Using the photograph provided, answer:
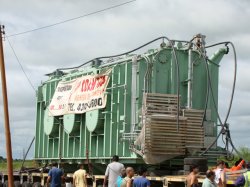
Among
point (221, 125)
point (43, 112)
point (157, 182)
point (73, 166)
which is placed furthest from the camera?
point (43, 112)

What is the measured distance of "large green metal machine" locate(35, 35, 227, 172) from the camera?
14773mm

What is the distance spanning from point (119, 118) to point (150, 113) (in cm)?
133

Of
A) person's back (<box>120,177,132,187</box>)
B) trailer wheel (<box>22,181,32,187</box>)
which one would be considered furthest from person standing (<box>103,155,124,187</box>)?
trailer wheel (<box>22,181,32,187</box>)

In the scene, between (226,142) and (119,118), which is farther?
(119,118)

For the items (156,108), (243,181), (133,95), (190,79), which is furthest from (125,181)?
(190,79)

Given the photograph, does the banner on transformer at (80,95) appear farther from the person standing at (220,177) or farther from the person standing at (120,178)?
the person standing at (220,177)

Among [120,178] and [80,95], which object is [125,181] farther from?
[80,95]

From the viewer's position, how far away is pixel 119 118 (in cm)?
1585

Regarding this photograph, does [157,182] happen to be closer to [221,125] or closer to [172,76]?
[221,125]

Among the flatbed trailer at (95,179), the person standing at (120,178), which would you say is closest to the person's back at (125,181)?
the person standing at (120,178)

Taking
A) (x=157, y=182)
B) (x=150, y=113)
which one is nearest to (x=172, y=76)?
(x=150, y=113)

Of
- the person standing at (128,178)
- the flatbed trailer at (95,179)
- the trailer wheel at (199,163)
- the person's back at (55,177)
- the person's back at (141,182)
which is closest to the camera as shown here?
the person's back at (141,182)

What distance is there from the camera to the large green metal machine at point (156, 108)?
14773mm

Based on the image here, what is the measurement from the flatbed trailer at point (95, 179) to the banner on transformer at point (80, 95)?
214 centimetres
